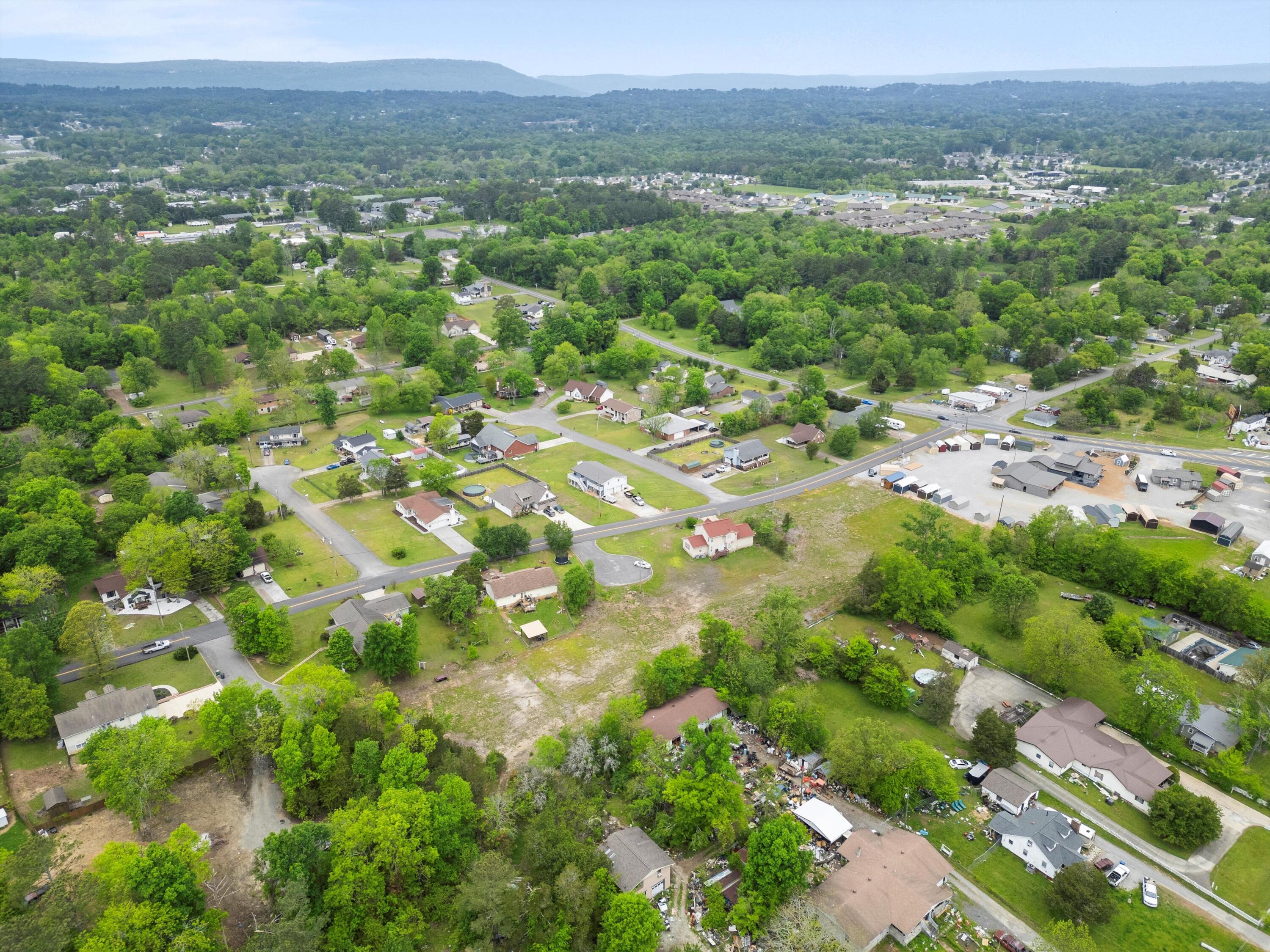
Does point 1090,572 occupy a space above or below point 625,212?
below

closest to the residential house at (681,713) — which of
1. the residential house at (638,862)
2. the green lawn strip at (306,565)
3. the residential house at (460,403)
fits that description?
the residential house at (638,862)

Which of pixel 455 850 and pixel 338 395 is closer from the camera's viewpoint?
pixel 455 850

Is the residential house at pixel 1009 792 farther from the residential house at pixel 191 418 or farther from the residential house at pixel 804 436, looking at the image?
the residential house at pixel 191 418

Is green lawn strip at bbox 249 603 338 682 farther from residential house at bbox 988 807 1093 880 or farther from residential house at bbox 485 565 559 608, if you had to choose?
residential house at bbox 988 807 1093 880

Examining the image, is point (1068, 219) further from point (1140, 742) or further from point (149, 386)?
point (149, 386)

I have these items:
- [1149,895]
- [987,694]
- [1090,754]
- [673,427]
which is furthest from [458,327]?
[1149,895]

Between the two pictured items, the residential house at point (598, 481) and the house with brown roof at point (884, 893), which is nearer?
the house with brown roof at point (884, 893)

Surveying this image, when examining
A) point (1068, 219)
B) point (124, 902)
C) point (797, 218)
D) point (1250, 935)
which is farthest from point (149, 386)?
point (1068, 219)
